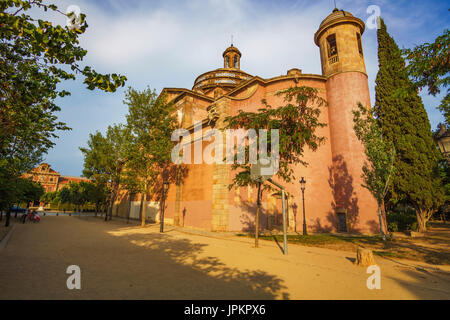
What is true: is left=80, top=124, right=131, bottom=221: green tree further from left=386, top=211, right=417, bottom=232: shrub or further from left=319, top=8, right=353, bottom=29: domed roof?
left=386, top=211, right=417, bottom=232: shrub

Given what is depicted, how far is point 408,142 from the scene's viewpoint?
1769 centimetres

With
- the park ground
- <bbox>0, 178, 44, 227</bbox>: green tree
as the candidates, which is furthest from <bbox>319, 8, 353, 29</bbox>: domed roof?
<bbox>0, 178, 44, 227</bbox>: green tree

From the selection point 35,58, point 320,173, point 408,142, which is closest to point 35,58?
point 35,58

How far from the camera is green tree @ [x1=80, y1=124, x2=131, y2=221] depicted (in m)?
Answer: 27.4

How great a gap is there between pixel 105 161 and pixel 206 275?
1017 inches

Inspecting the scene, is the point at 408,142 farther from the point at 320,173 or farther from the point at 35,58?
the point at 35,58

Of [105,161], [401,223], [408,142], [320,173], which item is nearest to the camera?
[408,142]

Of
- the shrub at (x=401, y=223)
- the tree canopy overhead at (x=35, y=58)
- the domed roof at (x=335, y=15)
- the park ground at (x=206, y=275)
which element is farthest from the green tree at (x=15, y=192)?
the domed roof at (x=335, y=15)

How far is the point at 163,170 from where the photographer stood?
1007 inches

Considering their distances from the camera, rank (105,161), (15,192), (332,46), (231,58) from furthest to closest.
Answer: (231,58) < (105,161) < (332,46) < (15,192)

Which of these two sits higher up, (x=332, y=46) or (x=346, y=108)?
(x=332, y=46)

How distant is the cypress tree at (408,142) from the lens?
55.1ft

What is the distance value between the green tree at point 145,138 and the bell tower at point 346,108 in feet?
Answer: 51.8

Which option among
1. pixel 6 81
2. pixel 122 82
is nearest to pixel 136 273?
pixel 122 82
